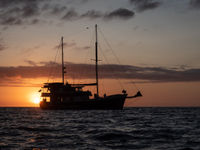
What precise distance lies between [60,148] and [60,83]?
71053 mm

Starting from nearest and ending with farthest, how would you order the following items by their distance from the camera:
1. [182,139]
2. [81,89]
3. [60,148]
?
1. [60,148]
2. [182,139]
3. [81,89]

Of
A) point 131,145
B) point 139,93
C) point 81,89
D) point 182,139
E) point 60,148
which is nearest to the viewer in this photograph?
point 60,148

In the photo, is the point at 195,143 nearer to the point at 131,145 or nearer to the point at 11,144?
the point at 131,145

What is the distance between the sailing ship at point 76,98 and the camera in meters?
82.1

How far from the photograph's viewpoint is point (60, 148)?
19.2 metres

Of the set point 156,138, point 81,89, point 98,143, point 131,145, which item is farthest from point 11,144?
point 81,89

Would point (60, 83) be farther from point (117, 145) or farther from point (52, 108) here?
point (117, 145)

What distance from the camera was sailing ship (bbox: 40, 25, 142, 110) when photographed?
82.1m

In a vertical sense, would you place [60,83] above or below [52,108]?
above

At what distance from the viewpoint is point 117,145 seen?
20547mm

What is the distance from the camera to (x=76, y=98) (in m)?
86.7

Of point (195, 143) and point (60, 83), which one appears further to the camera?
point (60, 83)

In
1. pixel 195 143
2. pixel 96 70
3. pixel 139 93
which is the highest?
pixel 96 70

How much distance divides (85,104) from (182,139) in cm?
6144
